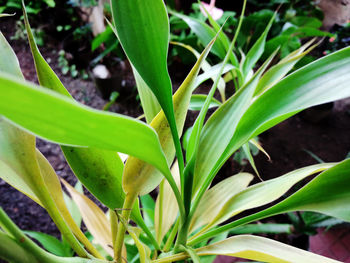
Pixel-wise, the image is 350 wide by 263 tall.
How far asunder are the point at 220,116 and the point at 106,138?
0.33 metres

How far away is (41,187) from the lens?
327 millimetres

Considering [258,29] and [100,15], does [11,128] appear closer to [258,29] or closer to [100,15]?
[258,29]

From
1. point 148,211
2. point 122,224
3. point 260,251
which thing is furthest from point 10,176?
point 148,211

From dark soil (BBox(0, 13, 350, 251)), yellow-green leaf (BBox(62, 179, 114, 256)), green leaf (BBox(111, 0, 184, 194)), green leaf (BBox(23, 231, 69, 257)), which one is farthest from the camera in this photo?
dark soil (BBox(0, 13, 350, 251))

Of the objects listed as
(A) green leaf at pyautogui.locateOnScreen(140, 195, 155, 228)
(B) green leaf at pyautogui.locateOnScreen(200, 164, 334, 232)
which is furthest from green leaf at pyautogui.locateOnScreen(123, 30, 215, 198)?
(A) green leaf at pyautogui.locateOnScreen(140, 195, 155, 228)

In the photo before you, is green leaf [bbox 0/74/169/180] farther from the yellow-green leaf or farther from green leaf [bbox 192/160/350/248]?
the yellow-green leaf

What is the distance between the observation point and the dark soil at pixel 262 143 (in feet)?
3.34

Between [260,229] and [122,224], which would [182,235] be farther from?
[260,229]

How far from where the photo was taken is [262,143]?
1289mm

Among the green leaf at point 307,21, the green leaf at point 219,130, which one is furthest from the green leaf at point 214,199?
the green leaf at point 307,21

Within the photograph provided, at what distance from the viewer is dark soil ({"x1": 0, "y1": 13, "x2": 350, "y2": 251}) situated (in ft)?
3.34

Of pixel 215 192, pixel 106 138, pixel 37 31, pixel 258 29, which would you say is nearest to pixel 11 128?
pixel 106 138

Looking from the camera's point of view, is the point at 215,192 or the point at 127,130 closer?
the point at 127,130

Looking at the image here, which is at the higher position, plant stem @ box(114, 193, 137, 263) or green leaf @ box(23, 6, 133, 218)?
green leaf @ box(23, 6, 133, 218)
